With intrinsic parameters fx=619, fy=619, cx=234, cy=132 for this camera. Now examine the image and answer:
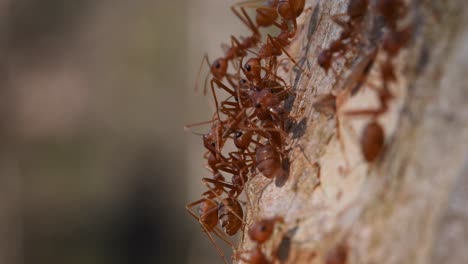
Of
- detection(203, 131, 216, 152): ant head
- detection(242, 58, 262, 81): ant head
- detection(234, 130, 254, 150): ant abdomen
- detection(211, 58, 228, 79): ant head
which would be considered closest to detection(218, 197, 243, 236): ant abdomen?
detection(234, 130, 254, 150): ant abdomen

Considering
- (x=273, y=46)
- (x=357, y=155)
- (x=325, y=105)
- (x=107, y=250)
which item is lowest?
(x=107, y=250)

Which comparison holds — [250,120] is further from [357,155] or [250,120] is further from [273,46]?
[357,155]

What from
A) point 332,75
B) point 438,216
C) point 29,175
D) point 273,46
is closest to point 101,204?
point 29,175

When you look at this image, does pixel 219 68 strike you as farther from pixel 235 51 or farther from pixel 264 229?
pixel 264 229

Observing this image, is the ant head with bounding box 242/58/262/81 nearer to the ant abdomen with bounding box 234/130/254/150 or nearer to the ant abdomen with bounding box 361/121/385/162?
the ant abdomen with bounding box 234/130/254/150

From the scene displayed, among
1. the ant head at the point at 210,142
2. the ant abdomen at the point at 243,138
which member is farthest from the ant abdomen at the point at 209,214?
the ant abdomen at the point at 243,138
